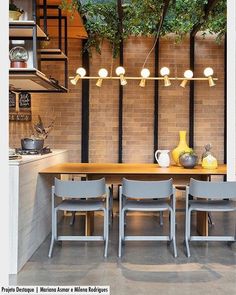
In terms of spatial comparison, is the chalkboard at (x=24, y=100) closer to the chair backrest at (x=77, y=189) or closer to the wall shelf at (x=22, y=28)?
the wall shelf at (x=22, y=28)

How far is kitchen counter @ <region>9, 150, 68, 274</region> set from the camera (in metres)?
2.91

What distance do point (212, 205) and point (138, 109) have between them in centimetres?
343

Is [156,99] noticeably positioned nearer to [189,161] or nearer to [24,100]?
[24,100]

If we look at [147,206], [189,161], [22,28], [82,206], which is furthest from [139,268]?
[22,28]

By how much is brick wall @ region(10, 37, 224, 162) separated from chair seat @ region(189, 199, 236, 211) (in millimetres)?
3053

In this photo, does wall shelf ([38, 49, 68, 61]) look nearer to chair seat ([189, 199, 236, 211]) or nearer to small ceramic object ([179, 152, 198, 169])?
small ceramic object ([179, 152, 198, 169])

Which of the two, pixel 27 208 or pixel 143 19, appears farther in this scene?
pixel 143 19

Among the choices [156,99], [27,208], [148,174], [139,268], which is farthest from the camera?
[156,99]

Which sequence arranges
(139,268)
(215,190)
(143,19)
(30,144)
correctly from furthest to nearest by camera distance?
(143,19), (30,144), (215,190), (139,268)

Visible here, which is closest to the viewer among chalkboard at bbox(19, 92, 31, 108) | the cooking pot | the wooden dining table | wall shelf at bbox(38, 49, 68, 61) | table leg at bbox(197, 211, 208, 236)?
the wooden dining table

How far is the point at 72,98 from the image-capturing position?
261 inches

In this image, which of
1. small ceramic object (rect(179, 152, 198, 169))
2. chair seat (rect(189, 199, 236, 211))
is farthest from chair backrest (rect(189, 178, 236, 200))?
small ceramic object (rect(179, 152, 198, 169))

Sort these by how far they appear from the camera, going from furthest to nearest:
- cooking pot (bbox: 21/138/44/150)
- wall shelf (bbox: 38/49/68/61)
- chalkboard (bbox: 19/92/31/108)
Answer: chalkboard (bbox: 19/92/31/108) < wall shelf (bbox: 38/49/68/61) < cooking pot (bbox: 21/138/44/150)

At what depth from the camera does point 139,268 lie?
10.00ft
